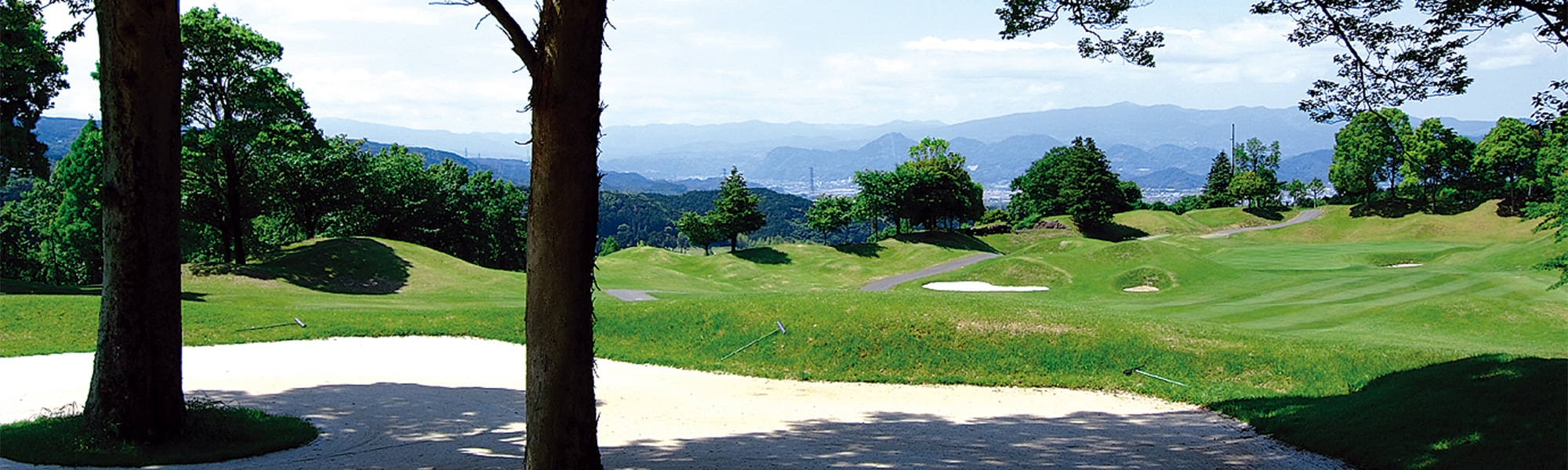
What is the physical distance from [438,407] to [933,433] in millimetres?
7355

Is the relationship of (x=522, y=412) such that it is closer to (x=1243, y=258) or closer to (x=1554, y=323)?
(x=1554, y=323)

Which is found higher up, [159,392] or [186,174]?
[186,174]

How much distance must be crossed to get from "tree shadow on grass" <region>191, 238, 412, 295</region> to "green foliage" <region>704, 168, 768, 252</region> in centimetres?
2982

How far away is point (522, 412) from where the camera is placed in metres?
13.2

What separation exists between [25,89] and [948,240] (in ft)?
180

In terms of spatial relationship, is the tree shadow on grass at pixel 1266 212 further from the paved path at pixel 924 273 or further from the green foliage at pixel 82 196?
the green foliage at pixel 82 196

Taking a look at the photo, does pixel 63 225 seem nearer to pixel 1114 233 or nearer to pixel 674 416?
pixel 674 416

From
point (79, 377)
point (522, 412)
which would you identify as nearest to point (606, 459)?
point (522, 412)

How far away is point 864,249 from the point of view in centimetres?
6319

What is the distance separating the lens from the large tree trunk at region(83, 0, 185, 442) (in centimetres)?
912

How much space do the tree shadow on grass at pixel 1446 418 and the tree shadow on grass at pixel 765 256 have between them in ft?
154

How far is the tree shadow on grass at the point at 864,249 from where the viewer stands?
62000 mm

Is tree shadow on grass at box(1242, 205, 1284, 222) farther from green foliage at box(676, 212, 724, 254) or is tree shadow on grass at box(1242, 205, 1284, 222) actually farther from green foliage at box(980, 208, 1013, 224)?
green foliage at box(676, 212, 724, 254)

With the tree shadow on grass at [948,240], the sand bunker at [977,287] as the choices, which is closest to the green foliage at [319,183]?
the sand bunker at [977,287]
